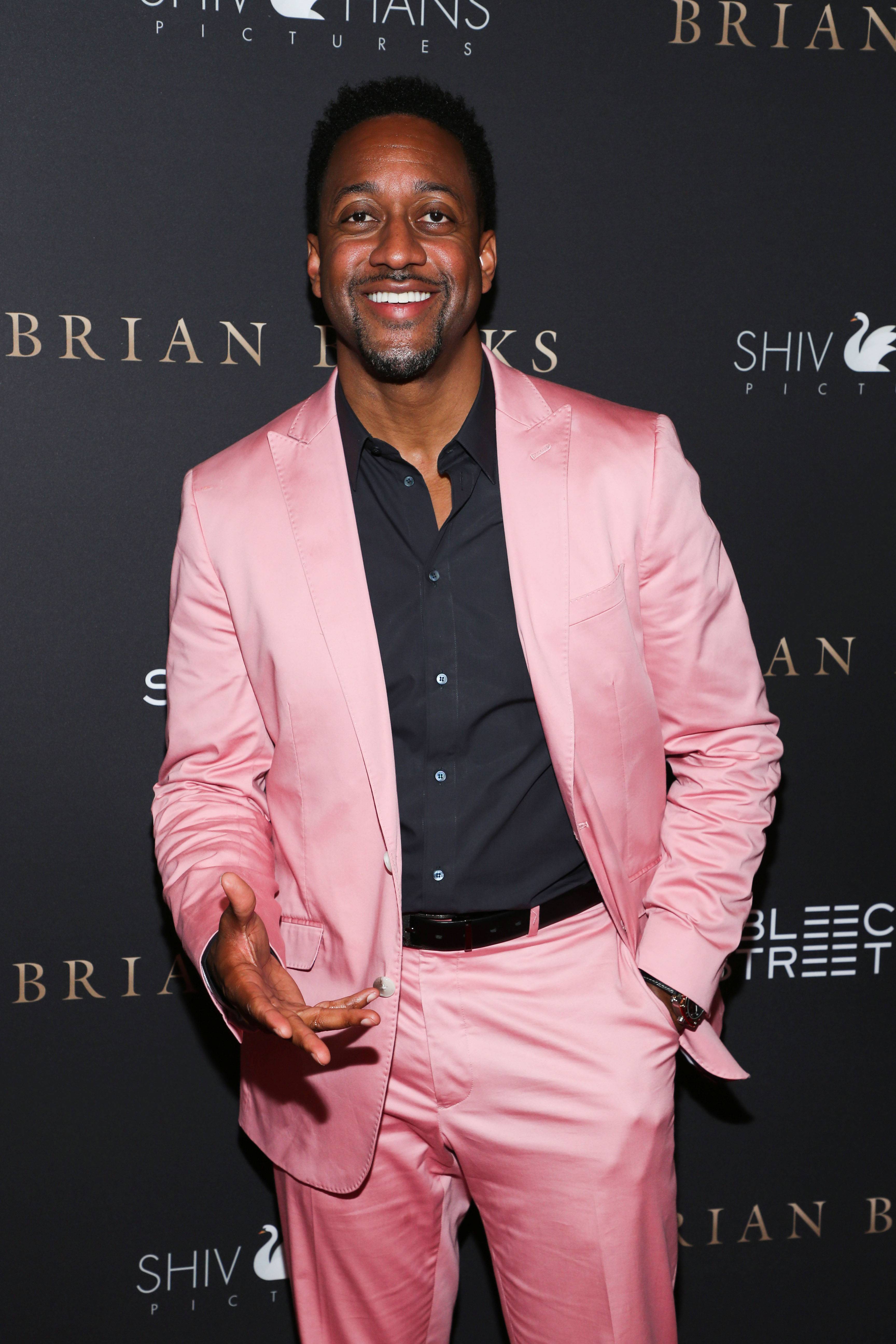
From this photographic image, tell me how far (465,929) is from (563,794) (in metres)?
0.23

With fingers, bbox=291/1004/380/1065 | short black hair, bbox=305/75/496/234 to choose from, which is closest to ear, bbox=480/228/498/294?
short black hair, bbox=305/75/496/234

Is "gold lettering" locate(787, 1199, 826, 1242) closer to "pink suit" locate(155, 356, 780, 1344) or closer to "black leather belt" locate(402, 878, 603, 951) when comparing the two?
"pink suit" locate(155, 356, 780, 1344)

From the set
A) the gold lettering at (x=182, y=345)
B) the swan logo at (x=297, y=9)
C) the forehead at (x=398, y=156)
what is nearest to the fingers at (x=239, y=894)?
the forehead at (x=398, y=156)

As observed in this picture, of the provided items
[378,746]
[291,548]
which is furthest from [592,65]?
[378,746]

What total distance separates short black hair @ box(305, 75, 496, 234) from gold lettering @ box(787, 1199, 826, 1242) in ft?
6.82

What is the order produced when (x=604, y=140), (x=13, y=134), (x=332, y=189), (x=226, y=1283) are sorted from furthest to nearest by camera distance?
(x=226, y=1283) < (x=604, y=140) < (x=13, y=134) < (x=332, y=189)

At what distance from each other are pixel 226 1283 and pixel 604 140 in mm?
2321

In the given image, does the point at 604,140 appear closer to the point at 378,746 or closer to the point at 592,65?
the point at 592,65

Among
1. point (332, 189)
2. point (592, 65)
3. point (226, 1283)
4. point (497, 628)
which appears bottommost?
point (226, 1283)

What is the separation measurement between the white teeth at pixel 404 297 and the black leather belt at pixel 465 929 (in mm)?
844

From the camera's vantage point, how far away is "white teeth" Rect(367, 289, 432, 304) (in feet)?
5.37

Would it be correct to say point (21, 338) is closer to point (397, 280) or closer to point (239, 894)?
point (397, 280)

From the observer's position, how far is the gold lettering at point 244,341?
Answer: 6.89ft

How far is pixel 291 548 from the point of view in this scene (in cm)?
166
